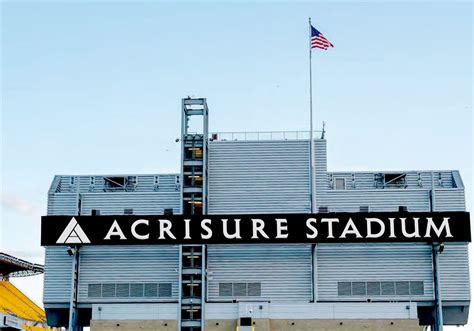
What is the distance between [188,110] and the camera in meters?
85.3

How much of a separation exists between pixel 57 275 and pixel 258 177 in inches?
907

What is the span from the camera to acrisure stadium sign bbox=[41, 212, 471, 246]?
3142 inches

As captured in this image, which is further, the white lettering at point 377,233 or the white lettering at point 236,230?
the white lettering at point 236,230

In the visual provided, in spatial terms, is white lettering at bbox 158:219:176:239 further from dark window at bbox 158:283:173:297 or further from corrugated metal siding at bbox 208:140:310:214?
dark window at bbox 158:283:173:297

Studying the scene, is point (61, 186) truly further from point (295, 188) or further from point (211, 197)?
point (295, 188)

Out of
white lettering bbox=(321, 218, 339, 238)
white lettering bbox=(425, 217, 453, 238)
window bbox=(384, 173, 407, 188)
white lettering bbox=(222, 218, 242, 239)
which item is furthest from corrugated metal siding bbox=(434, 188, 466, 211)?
white lettering bbox=(222, 218, 242, 239)

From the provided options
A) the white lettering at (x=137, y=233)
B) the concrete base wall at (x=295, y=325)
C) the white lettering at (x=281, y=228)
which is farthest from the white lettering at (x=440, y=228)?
the white lettering at (x=137, y=233)

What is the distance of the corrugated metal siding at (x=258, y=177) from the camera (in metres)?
84.0

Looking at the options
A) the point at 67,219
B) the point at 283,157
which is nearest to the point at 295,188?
the point at 283,157

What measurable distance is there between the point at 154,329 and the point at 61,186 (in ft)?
65.6

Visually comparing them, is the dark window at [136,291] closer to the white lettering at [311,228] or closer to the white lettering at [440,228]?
the white lettering at [311,228]

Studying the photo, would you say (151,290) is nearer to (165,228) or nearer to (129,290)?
(129,290)

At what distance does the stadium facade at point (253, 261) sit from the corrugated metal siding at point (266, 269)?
0.10m

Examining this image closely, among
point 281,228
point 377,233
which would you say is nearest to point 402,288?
point 377,233
